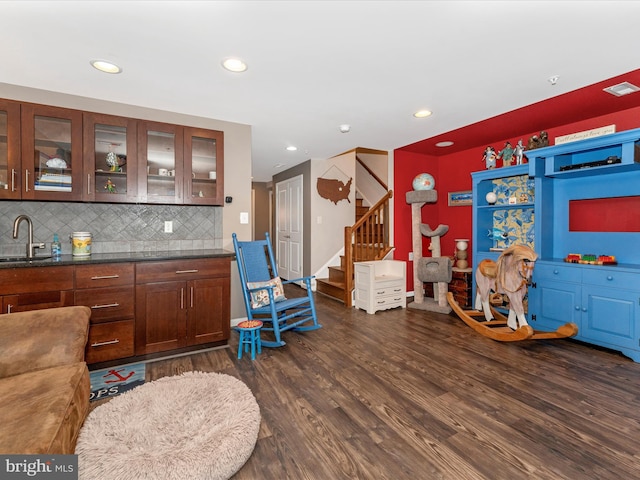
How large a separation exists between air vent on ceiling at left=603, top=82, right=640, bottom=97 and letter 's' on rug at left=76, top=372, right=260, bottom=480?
150 inches

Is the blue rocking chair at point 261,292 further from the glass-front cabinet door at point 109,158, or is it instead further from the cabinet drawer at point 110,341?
the glass-front cabinet door at point 109,158

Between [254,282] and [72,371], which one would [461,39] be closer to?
[254,282]

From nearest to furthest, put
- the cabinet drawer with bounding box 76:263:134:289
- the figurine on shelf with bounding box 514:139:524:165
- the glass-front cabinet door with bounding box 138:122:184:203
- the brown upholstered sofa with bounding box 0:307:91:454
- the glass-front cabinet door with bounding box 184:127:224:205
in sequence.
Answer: the brown upholstered sofa with bounding box 0:307:91:454 < the cabinet drawer with bounding box 76:263:134:289 < the glass-front cabinet door with bounding box 138:122:184:203 < the glass-front cabinet door with bounding box 184:127:224:205 < the figurine on shelf with bounding box 514:139:524:165

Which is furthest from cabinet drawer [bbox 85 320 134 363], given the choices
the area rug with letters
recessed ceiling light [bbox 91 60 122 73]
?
recessed ceiling light [bbox 91 60 122 73]

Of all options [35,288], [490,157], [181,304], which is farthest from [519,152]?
[35,288]

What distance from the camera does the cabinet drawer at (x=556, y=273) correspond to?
3.07 meters

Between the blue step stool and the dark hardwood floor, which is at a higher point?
the blue step stool

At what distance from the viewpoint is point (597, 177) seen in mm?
3314

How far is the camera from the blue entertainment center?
276 centimetres

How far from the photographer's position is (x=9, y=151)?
2.50 meters

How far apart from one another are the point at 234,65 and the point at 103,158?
1578mm

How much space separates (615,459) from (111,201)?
3.95 metres

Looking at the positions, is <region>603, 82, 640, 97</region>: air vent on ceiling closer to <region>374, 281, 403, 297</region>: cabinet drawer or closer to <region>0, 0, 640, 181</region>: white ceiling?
<region>0, 0, 640, 181</region>: white ceiling

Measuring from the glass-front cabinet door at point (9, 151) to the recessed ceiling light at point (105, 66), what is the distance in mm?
891
